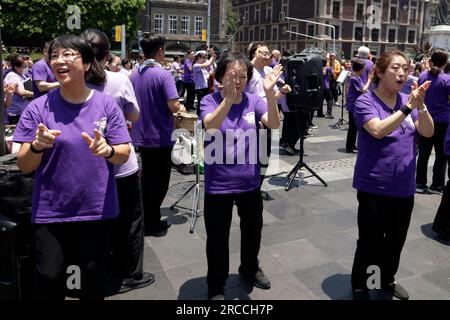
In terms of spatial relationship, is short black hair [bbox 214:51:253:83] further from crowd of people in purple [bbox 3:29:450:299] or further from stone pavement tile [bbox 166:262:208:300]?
stone pavement tile [bbox 166:262:208:300]

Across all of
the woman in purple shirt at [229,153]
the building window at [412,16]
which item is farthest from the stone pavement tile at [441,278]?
the building window at [412,16]

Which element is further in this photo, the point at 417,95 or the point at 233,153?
the point at 233,153

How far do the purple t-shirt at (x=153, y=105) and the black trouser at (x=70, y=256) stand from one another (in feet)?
6.29

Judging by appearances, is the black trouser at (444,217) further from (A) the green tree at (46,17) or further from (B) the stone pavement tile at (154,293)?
(A) the green tree at (46,17)

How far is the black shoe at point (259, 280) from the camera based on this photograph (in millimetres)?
3586

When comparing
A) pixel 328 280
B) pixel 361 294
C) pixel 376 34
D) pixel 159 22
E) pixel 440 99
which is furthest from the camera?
pixel 376 34

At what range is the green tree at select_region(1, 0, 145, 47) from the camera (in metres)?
40.6

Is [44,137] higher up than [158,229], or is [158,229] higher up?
[44,137]

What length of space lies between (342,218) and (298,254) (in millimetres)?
1219

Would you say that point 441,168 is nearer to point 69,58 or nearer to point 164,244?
point 164,244

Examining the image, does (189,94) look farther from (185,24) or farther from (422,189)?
(185,24)

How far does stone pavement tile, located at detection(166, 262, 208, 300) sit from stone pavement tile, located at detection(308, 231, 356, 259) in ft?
3.94

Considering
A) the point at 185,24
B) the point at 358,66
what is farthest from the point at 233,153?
the point at 185,24

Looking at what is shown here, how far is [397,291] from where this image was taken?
11.5 feet
